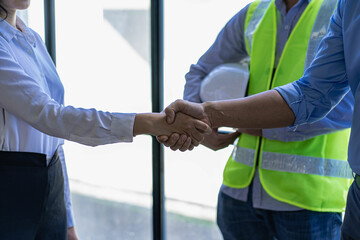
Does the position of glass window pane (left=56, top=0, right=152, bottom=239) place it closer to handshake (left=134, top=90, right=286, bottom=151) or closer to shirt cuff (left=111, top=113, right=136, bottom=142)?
handshake (left=134, top=90, right=286, bottom=151)

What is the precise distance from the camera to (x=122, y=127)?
1438 mm

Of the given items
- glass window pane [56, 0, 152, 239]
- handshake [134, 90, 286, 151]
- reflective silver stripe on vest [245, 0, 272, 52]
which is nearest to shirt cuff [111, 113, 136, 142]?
handshake [134, 90, 286, 151]

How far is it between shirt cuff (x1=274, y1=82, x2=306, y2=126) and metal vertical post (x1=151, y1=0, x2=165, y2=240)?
49.9 inches

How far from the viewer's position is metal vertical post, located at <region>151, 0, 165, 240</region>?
256 cm

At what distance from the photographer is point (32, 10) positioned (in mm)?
2822

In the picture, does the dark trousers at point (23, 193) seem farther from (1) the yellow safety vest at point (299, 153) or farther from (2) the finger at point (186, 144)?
(1) the yellow safety vest at point (299, 153)

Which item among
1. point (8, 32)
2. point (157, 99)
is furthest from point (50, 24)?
point (8, 32)

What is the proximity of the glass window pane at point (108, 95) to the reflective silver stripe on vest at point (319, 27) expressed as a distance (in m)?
1.33

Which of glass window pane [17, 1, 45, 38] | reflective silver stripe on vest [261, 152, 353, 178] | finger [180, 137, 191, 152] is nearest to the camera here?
reflective silver stripe on vest [261, 152, 353, 178]

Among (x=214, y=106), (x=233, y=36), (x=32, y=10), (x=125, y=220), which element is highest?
(x=32, y=10)

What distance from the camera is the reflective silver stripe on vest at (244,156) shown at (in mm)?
1618

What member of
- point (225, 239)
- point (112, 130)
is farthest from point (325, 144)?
point (112, 130)

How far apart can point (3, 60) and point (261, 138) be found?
920 mm

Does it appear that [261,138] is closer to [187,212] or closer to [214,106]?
[214,106]
